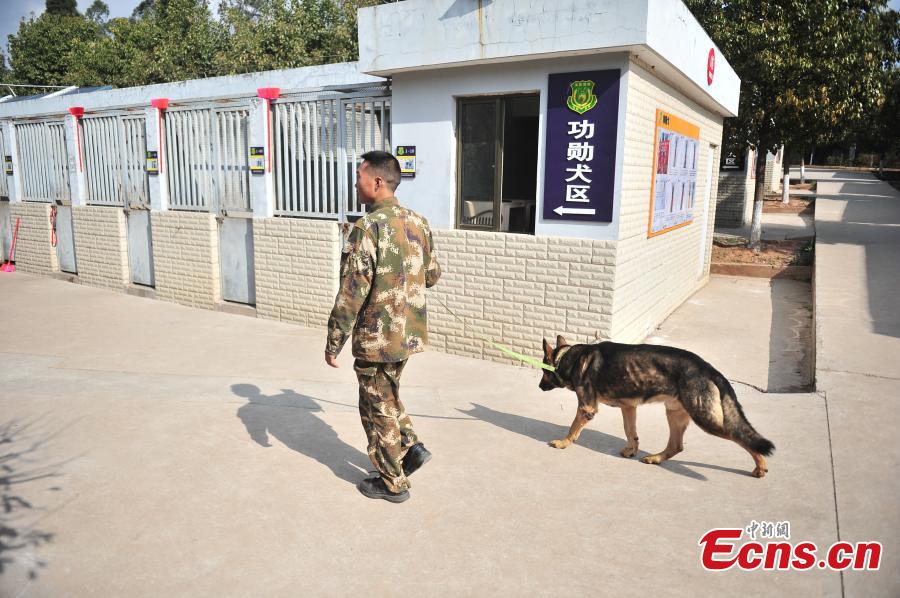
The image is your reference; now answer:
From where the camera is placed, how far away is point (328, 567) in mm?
3322

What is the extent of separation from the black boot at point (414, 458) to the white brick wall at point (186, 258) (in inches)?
267

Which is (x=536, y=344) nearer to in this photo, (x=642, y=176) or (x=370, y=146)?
(x=642, y=176)

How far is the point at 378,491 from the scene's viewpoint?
13.3ft

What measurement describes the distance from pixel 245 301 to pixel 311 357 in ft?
9.39

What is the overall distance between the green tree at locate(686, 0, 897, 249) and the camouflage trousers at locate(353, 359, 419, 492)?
1240 centimetres

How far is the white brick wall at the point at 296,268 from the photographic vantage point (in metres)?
8.73

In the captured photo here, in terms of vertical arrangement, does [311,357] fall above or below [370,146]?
below

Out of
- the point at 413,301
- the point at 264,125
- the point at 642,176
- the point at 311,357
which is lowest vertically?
the point at 311,357

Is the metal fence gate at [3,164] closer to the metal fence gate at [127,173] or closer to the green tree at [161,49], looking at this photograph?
the metal fence gate at [127,173]

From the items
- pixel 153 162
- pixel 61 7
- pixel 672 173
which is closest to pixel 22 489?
pixel 153 162

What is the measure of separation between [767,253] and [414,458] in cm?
1357

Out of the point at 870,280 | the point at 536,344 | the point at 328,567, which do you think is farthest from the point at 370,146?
the point at 870,280

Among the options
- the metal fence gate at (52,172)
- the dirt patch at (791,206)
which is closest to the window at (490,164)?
the metal fence gate at (52,172)

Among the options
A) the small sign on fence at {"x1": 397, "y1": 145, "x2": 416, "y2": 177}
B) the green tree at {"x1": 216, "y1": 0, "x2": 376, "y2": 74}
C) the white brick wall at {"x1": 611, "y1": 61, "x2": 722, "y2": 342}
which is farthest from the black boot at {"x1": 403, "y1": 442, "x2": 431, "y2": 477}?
the green tree at {"x1": 216, "y1": 0, "x2": 376, "y2": 74}
